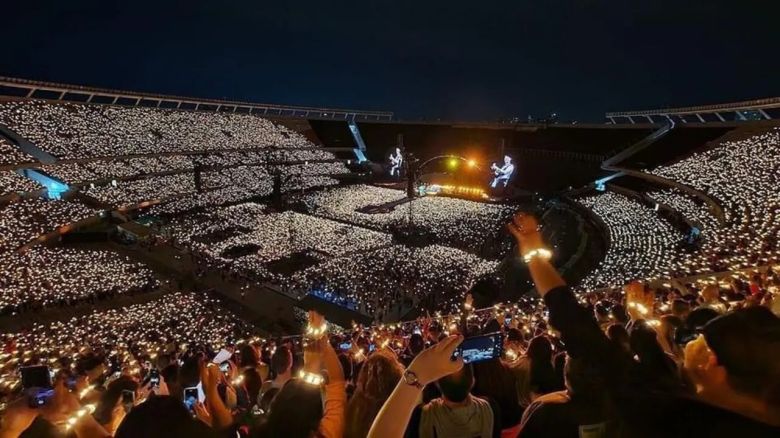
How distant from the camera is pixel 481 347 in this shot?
2.76m

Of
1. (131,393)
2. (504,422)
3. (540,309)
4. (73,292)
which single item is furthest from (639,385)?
(73,292)

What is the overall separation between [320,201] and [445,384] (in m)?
36.3

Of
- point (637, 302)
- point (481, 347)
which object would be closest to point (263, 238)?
point (637, 302)

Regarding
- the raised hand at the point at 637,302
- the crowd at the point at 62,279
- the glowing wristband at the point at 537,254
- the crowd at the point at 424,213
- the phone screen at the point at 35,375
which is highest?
the crowd at the point at 424,213

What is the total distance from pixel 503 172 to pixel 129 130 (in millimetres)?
35392

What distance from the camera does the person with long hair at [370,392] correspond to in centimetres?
259

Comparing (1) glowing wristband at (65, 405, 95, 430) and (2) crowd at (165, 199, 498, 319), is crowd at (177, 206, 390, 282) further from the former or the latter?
(1) glowing wristband at (65, 405, 95, 430)

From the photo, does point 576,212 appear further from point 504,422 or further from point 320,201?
point 504,422

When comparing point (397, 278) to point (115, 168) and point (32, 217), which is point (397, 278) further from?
point (115, 168)

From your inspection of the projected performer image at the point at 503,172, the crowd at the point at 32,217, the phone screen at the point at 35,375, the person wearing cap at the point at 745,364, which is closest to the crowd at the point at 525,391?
the person wearing cap at the point at 745,364

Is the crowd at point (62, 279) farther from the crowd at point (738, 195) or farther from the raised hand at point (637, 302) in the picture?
the crowd at point (738, 195)

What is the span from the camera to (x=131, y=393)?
425cm

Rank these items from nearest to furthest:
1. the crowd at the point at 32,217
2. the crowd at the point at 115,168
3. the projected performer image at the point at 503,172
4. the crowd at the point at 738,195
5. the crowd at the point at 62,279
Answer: the crowd at the point at 738,195 → the crowd at the point at 62,279 → the crowd at the point at 32,217 → the crowd at the point at 115,168 → the projected performer image at the point at 503,172

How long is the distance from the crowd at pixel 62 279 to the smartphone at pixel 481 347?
1811cm
